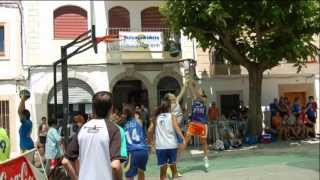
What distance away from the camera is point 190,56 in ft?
88.5

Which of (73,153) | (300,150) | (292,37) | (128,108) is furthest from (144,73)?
(73,153)

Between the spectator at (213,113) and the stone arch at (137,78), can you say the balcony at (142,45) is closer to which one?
the stone arch at (137,78)

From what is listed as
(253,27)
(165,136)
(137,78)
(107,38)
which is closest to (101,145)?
(165,136)

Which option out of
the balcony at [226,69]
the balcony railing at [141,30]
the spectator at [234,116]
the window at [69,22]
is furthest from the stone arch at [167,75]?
the window at [69,22]

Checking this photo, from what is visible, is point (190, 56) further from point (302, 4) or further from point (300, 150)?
point (300, 150)

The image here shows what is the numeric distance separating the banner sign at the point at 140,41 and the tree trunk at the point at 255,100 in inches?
187

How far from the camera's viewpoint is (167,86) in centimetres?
2706

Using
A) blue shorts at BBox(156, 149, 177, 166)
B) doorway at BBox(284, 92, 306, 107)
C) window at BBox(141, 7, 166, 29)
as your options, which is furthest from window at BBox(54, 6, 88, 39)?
blue shorts at BBox(156, 149, 177, 166)

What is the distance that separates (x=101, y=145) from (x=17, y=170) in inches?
82.1

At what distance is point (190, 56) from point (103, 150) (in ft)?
71.3

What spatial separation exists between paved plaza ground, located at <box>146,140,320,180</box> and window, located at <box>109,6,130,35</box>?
826 centimetres

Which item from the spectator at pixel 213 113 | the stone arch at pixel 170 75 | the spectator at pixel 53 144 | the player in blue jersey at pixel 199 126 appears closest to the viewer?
the spectator at pixel 53 144

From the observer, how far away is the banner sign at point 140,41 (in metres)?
25.3

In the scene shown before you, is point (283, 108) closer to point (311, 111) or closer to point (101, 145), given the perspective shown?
point (311, 111)
